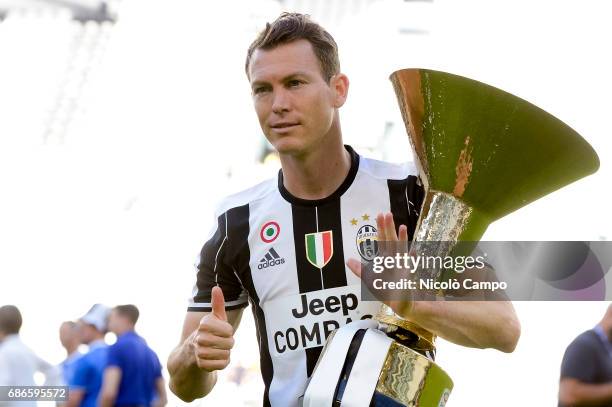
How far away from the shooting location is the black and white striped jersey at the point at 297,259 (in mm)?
2123

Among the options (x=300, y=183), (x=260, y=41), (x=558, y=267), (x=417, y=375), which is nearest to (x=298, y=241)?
(x=300, y=183)

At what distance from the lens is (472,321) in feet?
5.55

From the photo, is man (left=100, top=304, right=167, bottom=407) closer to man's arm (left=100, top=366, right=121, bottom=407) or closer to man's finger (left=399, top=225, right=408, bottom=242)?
man's arm (left=100, top=366, right=121, bottom=407)

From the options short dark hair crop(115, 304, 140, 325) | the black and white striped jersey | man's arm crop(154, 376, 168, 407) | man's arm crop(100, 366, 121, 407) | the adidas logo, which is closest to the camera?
the black and white striped jersey

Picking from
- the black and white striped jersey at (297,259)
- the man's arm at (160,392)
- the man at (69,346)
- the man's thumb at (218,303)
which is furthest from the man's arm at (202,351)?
the man's arm at (160,392)

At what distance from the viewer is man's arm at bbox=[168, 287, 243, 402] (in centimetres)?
178

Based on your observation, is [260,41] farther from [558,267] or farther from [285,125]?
[558,267]

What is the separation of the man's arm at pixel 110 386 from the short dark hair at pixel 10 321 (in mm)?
619

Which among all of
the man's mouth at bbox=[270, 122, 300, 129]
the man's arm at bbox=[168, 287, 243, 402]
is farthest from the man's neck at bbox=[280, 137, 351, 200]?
the man's arm at bbox=[168, 287, 243, 402]

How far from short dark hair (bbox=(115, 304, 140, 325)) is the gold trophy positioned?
404 centimetres

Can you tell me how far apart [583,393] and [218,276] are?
2194 millimetres

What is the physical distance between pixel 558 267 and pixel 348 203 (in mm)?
2665

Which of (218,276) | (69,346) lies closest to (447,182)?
(218,276)

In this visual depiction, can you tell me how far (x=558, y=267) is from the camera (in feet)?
14.9
